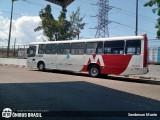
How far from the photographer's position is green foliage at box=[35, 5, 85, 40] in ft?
135

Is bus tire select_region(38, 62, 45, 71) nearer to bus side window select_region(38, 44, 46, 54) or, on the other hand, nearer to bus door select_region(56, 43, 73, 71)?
bus side window select_region(38, 44, 46, 54)

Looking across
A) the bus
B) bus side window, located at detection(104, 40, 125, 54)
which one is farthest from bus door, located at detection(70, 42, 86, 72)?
bus side window, located at detection(104, 40, 125, 54)

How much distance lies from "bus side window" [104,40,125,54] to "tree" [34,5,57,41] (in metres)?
22.6

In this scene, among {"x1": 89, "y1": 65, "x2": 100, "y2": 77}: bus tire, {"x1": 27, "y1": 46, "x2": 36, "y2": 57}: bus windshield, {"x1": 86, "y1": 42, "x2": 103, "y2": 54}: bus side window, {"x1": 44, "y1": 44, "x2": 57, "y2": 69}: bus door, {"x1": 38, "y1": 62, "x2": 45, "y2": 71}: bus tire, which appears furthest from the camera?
{"x1": 27, "y1": 46, "x2": 36, "y2": 57}: bus windshield

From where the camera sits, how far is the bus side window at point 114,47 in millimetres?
18672

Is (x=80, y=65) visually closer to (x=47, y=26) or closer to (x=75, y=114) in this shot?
(x=75, y=114)

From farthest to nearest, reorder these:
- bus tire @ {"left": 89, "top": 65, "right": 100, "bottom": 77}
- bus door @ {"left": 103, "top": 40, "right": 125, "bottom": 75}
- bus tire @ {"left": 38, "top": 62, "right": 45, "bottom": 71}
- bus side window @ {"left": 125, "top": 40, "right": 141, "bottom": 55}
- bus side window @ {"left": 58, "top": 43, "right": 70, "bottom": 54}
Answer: bus tire @ {"left": 38, "top": 62, "right": 45, "bottom": 71} → bus side window @ {"left": 58, "top": 43, "right": 70, "bottom": 54} → bus tire @ {"left": 89, "top": 65, "right": 100, "bottom": 77} → bus door @ {"left": 103, "top": 40, "right": 125, "bottom": 75} → bus side window @ {"left": 125, "top": 40, "right": 141, "bottom": 55}

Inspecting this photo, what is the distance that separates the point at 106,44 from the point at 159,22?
15.9 feet

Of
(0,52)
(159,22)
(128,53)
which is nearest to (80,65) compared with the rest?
(128,53)

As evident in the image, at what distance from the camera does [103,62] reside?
19.7 metres

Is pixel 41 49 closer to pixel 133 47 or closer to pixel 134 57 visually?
pixel 133 47

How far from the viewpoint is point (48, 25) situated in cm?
4147

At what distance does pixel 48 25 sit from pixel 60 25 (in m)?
2.03

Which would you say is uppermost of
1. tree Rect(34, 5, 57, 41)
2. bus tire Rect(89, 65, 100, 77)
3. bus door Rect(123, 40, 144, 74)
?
tree Rect(34, 5, 57, 41)
